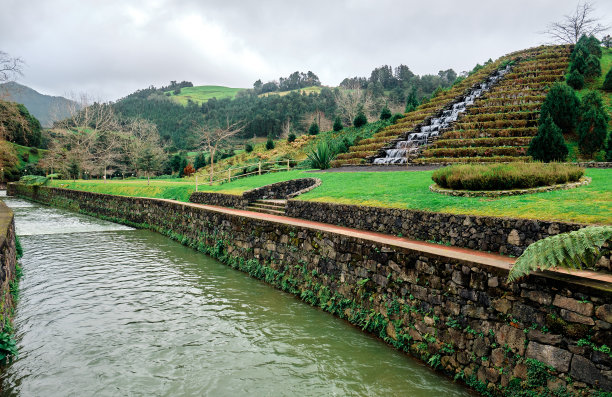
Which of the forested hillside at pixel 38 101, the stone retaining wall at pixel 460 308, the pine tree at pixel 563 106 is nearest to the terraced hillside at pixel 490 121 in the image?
the pine tree at pixel 563 106

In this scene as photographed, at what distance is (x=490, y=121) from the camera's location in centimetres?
2400

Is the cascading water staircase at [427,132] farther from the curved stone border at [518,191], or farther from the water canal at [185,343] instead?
the water canal at [185,343]

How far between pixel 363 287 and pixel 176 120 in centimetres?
9277

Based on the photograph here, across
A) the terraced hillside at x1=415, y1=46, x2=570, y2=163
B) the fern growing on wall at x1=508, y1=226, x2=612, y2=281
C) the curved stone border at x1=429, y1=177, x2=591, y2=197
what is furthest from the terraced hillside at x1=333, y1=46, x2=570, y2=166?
the fern growing on wall at x1=508, y1=226, x2=612, y2=281

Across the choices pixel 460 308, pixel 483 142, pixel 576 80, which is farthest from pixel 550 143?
pixel 576 80

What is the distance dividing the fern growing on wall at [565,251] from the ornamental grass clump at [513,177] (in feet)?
15.4

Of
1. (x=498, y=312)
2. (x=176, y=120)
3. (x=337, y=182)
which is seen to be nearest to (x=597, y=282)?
Answer: (x=498, y=312)

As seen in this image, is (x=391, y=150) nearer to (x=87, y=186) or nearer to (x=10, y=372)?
(x=10, y=372)

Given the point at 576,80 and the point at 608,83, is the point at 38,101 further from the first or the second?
the point at 608,83

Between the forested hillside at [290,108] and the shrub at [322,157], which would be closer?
the shrub at [322,157]

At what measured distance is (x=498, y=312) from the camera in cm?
456

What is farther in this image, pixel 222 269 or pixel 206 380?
pixel 222 269

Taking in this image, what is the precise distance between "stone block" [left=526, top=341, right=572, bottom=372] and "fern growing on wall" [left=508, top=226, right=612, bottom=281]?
884mm

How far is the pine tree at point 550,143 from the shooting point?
15.5 metres
